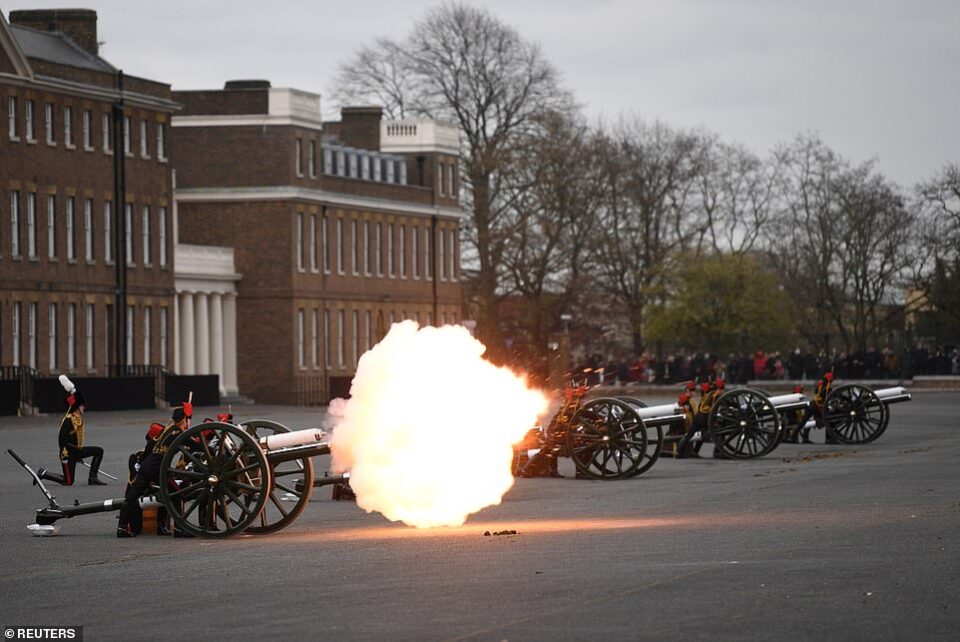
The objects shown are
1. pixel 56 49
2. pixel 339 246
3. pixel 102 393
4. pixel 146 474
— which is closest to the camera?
pixel 146 474

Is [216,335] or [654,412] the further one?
[216,335]

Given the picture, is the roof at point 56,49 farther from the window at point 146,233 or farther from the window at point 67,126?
the window at point 146,233

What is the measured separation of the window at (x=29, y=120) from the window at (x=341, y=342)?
957 inches

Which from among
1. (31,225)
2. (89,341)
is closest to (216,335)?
(89,341)

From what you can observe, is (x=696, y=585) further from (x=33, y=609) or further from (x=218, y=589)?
(x=33, y=609)

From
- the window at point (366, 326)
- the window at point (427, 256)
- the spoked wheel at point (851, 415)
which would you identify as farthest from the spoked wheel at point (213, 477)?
the window at point (427, 256)

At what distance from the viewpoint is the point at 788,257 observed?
113500mm

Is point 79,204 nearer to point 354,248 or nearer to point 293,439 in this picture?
point 354,248

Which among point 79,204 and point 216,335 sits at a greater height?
point 79,204

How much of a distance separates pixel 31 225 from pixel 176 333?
10674 millimetres

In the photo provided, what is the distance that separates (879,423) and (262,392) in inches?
1704

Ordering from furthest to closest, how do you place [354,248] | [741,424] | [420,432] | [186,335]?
[354,248], [186,335], [741,424], [420,432]

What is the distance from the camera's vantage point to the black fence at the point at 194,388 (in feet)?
228

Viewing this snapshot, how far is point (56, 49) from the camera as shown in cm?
7019
